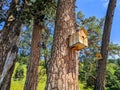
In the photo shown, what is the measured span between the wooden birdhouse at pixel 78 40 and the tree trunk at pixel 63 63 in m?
0.15

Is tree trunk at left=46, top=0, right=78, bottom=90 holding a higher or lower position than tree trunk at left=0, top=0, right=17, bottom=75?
lower

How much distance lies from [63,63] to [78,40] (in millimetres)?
598

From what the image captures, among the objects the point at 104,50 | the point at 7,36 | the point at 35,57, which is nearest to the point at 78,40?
the point at 104,50

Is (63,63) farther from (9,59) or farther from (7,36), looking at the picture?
(7,36)

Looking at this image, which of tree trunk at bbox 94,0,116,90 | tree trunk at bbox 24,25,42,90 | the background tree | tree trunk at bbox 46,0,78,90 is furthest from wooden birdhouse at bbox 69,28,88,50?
tree trunk at bbox 24,25,42,90

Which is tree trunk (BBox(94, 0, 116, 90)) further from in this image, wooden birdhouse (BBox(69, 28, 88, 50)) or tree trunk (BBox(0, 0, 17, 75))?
wooden birdhouse (BBox(69, 28, 88, 50))

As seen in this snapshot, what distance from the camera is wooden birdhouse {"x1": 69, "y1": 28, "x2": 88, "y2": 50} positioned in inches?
215

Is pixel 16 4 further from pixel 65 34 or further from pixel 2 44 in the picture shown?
pixel 65 34

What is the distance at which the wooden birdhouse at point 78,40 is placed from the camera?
5.47 meters

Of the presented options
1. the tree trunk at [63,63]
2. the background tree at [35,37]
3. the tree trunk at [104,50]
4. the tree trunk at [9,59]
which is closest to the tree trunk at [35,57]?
the background tree at [35,37]

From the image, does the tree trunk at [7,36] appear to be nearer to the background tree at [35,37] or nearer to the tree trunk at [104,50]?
the background tree at [35,37]

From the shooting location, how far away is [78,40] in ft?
17.8

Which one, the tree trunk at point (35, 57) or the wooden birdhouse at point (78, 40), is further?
the tree trunk at point (35, 57)

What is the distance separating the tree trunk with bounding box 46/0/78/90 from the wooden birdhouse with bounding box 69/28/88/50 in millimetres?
151
